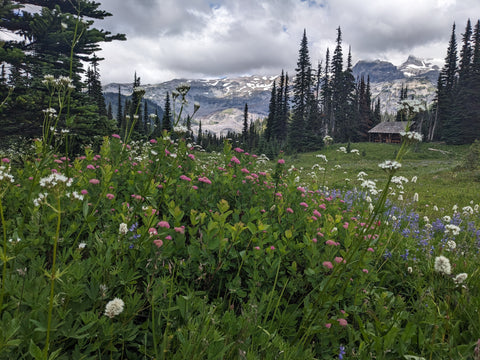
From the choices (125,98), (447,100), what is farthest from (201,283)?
(447,100)

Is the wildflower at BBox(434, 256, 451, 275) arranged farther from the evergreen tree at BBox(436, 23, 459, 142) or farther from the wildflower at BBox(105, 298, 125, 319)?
the evergreen tree at BBox(436, 23, 459, 142)

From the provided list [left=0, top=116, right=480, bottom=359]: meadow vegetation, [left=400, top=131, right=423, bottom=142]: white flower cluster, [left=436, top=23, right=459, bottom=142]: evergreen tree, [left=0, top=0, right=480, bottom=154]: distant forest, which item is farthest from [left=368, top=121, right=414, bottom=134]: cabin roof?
[left=400, top=131, right=423, bottom=142]: white flower cluster

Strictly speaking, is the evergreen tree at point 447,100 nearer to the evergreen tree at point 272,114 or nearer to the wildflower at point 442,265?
the evergreen tree at point 272,114

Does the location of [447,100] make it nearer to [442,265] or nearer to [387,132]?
[387,132]

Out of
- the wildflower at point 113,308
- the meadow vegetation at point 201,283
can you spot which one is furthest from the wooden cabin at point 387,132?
the wildflower at point 113,308

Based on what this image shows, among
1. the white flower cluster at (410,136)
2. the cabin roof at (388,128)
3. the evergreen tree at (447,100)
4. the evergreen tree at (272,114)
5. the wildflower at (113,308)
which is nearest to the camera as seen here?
the wildflower at (113,308)

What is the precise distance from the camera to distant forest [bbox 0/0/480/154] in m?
8.39

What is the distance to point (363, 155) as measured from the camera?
34.9m

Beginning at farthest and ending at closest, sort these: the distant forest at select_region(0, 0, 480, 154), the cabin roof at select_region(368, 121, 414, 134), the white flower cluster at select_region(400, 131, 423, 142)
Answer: the cabin roof at select_region(368, 121, 414, 134), the distant forest at select_region(0, 0, 480, 154), the white flower cluster at select_region(400, 131, 423, 142)

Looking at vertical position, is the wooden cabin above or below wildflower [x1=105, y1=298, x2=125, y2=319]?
above

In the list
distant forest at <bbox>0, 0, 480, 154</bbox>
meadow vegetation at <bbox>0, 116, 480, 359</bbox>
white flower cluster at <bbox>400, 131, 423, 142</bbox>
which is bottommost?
meadow vegetation at <bbox>0, 116, 480, 359</bbox>

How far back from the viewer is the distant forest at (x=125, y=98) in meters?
8.39

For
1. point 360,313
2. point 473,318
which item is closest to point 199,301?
point 360,313

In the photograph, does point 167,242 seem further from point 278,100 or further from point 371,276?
point 278,100
